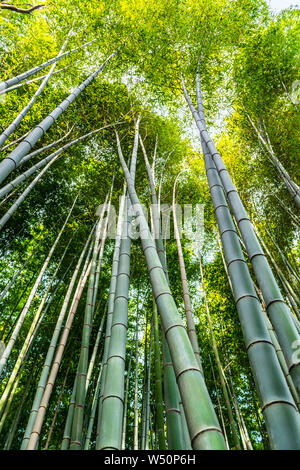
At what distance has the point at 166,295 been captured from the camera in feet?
4.19

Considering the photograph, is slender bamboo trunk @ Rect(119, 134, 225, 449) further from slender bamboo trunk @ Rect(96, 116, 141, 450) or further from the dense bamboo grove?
slender bamboo trunk @ Rect(96, 116, 141, 450)

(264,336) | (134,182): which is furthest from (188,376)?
(134,182)

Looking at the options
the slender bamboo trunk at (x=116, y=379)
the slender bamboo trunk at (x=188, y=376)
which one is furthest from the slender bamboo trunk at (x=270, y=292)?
the slender bamboo trunk at (x=116, y=379)

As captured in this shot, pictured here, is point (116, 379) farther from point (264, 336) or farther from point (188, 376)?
point (264, 336)

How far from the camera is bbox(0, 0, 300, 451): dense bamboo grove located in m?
2.34

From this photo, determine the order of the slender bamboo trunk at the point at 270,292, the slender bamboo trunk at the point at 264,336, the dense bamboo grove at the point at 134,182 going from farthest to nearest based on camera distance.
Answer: the dense bamboo grove at the point at 134,182
the slender bamboo trunk at the point at 270,292
the slender bamboo trunk at the point at 264,336

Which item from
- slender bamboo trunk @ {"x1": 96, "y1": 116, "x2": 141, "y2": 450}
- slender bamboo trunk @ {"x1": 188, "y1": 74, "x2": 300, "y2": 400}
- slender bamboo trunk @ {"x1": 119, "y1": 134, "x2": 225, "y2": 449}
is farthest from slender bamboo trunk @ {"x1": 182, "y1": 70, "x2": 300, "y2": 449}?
slender bamboo trunk @ {"x1": 96, "y1": 116, "x2": 141, "y2": 450}

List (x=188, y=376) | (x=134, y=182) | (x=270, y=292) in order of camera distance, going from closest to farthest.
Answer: (x=188, y=376)
(x=270, y=292)
(x=134, y=182)

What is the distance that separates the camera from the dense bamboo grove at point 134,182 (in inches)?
92.1

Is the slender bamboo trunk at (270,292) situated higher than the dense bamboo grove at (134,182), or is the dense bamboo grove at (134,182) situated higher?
the dense bamboo grove at (134,182)

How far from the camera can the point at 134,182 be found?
325 cm

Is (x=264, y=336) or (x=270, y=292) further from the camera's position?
(x=270, y=292)

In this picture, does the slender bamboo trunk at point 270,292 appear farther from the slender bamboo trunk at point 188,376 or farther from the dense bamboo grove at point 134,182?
the slender bamboo trunk at point 188,376
